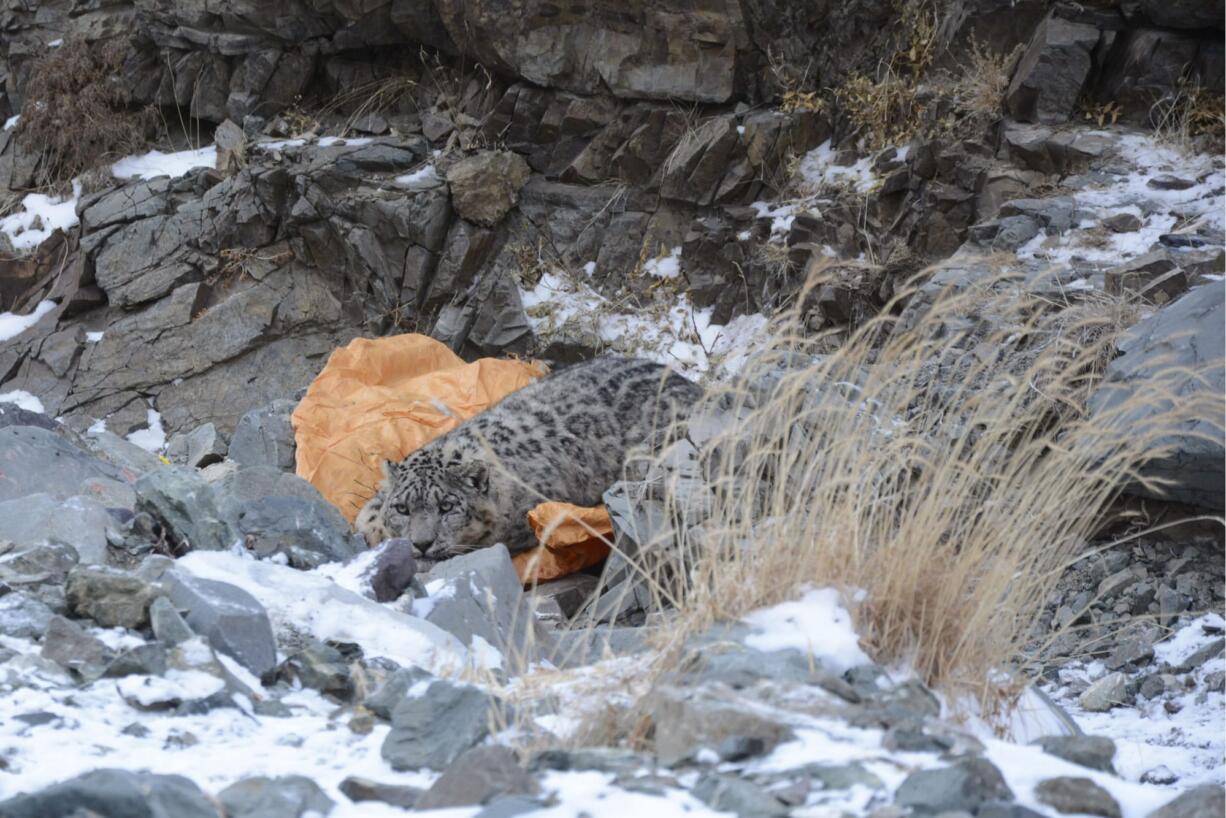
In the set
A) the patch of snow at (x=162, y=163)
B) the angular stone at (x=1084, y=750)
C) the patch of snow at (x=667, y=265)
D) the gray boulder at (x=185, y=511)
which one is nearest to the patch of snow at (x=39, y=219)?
the patch of snow at (x=162, y=163)

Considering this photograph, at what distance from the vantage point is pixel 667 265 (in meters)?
10.6

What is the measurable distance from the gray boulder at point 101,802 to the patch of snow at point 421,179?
8803 mm

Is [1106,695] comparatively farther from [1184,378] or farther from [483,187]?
[483,187]

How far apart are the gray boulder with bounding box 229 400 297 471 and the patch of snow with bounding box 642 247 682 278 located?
3.29 meters

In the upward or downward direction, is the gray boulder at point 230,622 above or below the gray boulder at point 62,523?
above

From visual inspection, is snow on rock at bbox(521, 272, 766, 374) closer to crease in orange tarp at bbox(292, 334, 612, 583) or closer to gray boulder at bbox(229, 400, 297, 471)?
crease in orange tarp at bbox(292, 334, 612, 583)

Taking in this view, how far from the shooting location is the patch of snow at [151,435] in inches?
420

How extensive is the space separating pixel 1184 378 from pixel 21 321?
A: 33.4ft

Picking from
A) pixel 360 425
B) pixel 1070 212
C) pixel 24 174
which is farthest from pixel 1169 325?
pixel 24 174

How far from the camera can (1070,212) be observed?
25.4 feet

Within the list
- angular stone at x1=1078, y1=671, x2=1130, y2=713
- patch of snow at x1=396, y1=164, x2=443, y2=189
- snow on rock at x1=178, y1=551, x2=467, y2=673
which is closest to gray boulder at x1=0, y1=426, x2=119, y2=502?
snow on rock at x1=178, y1=551, x2=467, y2=673

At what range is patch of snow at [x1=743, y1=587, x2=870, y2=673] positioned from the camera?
3215 mm

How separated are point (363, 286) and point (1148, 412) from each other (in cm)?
751

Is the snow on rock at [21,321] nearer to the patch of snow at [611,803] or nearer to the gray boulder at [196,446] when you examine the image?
the gray boulder at [196,446]
